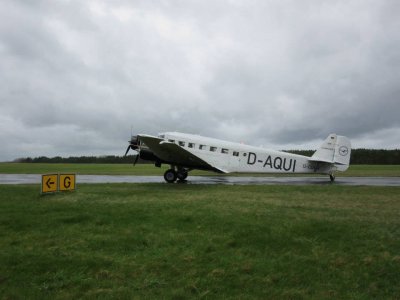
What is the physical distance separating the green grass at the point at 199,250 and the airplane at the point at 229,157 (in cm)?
968

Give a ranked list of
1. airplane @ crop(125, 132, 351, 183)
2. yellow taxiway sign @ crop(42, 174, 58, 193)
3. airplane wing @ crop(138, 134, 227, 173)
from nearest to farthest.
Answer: yellow taxiway sign @ crop(42, 174, 58, 193)
airplane wing @ crop(138, 134, 227, 173)
airplane @ crop(125, 132, 351, 183)

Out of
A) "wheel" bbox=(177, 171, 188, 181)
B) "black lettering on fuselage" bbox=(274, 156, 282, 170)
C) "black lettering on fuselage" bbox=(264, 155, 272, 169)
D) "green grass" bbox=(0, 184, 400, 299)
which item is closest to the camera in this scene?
"green grass" bbox=(0, 184, 400, 299)

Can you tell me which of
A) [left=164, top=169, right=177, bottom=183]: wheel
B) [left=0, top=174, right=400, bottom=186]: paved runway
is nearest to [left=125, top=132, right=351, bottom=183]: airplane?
[left=164, top=169, right=177, bottom=183]: wheel

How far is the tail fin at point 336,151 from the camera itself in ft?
80.6

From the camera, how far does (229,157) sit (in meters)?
22.7

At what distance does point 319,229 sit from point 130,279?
491 cm

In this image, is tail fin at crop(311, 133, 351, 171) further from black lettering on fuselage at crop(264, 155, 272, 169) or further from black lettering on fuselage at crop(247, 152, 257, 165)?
black lettering on fuselage at crop(247, 152, 257, 165)

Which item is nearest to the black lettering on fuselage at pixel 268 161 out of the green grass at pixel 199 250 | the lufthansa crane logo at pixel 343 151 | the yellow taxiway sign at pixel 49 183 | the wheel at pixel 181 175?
the wheel at pixel 181 175

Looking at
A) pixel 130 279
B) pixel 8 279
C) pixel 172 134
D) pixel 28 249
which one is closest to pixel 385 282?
pixel 130 279

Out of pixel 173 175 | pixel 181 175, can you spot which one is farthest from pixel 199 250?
pixel 181 175

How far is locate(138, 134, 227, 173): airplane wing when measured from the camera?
1950cm

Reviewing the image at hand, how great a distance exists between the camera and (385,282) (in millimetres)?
5887

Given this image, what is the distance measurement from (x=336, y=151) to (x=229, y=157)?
8.24 m

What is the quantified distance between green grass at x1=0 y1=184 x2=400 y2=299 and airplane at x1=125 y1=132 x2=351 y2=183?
9.68m
